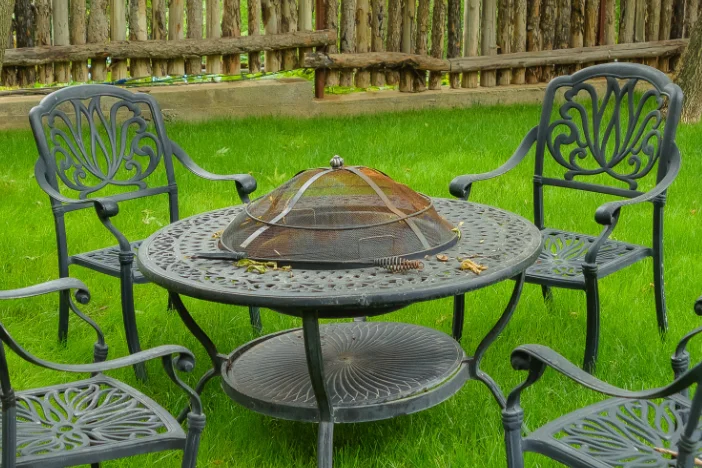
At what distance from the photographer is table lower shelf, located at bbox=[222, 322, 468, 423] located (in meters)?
3.13

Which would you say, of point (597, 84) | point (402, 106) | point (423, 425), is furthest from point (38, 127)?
point (597, 84)

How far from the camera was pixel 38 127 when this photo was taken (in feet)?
12.5

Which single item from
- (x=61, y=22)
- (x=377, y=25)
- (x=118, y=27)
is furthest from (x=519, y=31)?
(x=61, y=22)

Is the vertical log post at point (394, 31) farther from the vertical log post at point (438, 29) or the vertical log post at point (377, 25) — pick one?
the vertical log post at point (438, 29)

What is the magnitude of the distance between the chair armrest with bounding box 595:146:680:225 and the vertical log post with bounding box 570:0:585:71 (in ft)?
22.2

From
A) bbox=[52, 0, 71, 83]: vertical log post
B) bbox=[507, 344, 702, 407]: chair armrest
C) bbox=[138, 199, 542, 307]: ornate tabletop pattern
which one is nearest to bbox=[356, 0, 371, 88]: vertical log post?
bbox=[52, 0, 71, 83]: vertical log post

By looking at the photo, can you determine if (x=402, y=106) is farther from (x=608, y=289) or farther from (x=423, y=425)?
(x=423, y=425)

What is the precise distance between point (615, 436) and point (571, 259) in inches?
64.0

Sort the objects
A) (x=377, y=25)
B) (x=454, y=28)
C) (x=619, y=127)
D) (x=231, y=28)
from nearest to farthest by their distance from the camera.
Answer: (x=619, y=127) → (x=231, y=28) → (x=377, y=25) → (x=454, y=28)

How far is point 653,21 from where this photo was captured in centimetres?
1051

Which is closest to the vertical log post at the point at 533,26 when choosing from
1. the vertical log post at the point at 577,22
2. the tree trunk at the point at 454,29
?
the vertical log post at the point at 577,22

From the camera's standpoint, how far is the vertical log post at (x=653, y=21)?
10445 mm

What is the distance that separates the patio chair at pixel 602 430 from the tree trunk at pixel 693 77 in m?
6.56

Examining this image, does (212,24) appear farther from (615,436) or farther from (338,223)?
(615,436)
